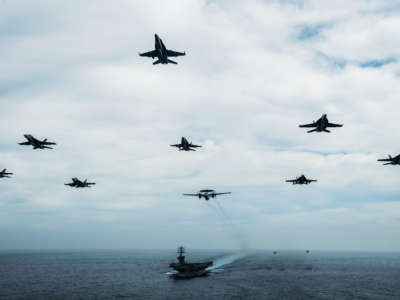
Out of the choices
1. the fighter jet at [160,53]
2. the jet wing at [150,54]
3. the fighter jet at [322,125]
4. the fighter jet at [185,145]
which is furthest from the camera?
the fighter jet at [185,145]

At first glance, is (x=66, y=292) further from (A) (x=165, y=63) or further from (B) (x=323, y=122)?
(B) (x=323, y=122)

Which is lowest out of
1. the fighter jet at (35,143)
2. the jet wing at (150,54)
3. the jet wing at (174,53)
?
the fighter jet at (35,143)

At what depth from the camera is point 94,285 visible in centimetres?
12519

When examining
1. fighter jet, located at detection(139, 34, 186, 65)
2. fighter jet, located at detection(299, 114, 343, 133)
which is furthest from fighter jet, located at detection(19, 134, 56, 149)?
fighter jet, located at detection(299, 114, 343, 133)

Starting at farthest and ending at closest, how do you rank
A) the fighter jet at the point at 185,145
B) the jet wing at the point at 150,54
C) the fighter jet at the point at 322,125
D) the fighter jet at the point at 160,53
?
the fighter jet at the point at 185,145
the jet wing at the point at 150,54
the fighter jet at the point at 322,125
the fighter jet at the point at 160,53

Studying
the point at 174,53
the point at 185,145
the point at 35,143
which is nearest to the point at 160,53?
the point at 174,53

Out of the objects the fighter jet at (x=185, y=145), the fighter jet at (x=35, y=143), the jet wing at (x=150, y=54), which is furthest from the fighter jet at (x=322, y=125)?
the fighter jet at (x=35, y=143)

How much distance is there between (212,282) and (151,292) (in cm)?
2781

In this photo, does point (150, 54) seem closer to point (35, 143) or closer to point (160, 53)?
point (160, 53)

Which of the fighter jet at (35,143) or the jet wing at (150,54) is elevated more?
the jet wing at (150,54)

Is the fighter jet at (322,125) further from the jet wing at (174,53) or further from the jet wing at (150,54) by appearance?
the jet wing at (150,54)

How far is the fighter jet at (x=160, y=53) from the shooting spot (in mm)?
59109

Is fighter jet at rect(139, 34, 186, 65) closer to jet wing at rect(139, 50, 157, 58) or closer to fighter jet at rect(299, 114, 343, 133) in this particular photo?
jet wing at rect(139, 50, 157, 58)

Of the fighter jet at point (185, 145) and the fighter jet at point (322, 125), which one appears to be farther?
the fighter jet at point (185, 145)
